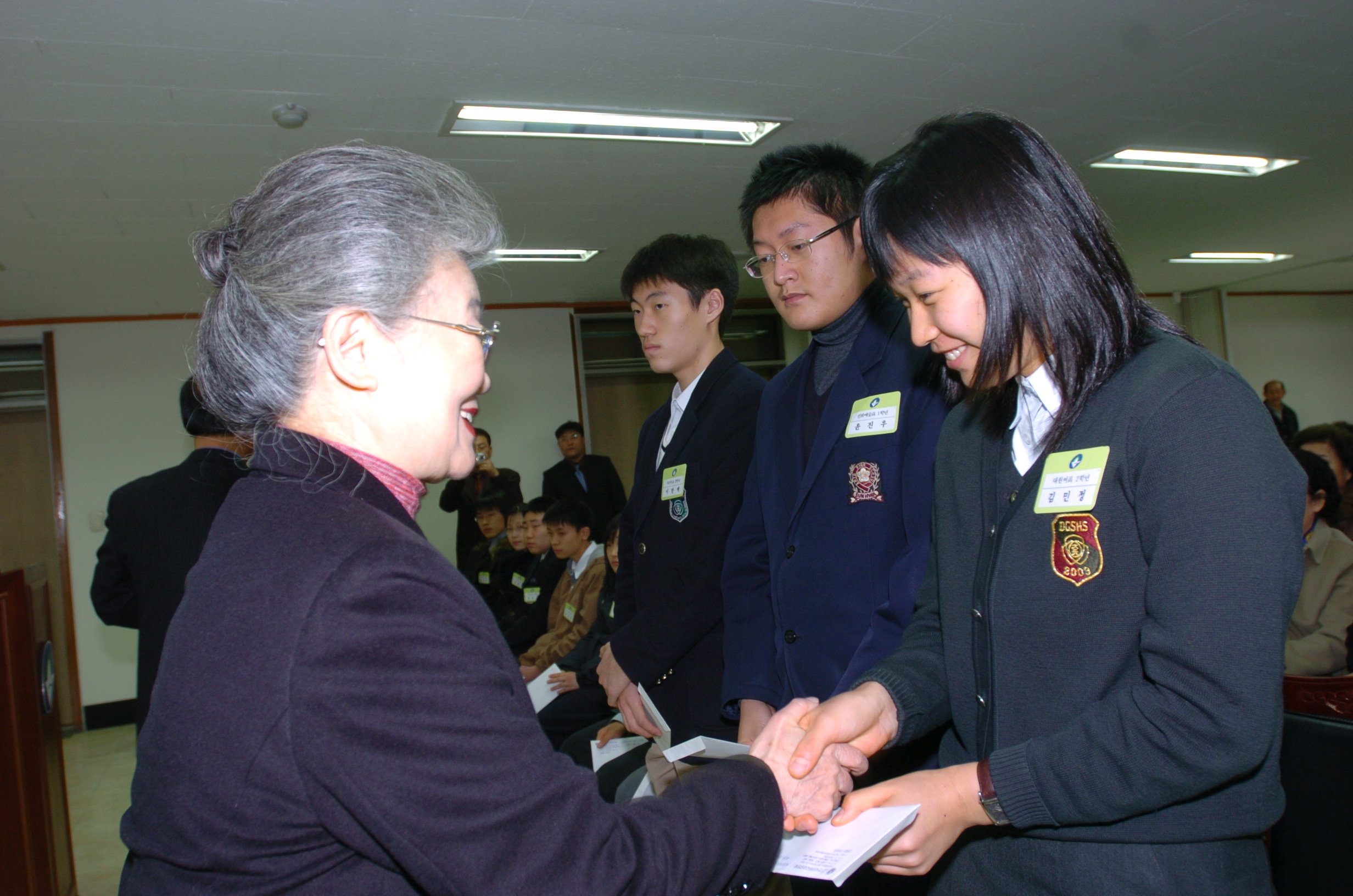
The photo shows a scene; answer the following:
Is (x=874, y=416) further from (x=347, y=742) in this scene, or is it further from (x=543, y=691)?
(x=543, y=691)

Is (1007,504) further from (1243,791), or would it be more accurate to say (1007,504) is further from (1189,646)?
(1243,791)

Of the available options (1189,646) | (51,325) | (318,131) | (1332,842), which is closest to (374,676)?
(1189,646)

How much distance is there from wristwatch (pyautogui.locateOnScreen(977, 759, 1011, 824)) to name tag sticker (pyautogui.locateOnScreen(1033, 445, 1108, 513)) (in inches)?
12.3

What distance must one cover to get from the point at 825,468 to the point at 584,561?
289 cm

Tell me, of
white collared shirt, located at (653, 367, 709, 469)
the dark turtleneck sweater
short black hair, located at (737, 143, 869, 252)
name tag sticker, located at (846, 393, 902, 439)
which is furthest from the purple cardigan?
white collared shirt, located at (653, 367, 709, 469)

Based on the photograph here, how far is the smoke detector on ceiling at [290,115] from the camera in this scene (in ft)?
12.4

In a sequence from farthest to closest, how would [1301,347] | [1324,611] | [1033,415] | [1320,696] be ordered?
[1301,347], [1324,611], [1320,696], [1033,415]

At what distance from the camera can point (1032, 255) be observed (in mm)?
Answer: 1012

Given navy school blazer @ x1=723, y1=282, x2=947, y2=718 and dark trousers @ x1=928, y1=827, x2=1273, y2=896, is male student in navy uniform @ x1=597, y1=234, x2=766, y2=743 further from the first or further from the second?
dark trousers @ x1=928, y1=827, x2=1273, y2=896

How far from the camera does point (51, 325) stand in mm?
6875

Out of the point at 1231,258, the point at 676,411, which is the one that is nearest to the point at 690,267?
the point at 676,411

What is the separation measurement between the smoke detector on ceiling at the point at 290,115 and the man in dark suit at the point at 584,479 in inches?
162

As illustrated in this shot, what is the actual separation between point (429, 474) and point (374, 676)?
0.31 metres

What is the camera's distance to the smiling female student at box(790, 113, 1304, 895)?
2.85 feet
